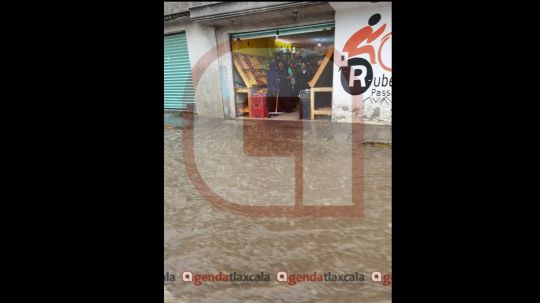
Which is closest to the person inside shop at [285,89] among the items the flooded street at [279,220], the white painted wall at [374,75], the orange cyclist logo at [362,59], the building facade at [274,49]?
the building facade at [274,49]

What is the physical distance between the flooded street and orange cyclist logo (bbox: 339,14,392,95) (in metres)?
3.04

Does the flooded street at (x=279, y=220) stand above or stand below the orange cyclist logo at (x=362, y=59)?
below

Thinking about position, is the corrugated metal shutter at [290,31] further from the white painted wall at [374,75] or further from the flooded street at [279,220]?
the flooded street at [279,220]

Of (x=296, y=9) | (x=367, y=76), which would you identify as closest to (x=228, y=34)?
(x=296, y=9)

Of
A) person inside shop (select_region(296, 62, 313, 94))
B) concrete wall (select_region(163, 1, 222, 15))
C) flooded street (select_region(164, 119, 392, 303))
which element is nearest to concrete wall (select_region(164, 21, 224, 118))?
concrete wall (select_region(163, 1, 222, 15))

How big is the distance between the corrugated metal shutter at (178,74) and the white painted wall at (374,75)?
5943 millimetres

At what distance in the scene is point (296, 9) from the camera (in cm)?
940

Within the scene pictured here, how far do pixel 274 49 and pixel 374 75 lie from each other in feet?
20.4

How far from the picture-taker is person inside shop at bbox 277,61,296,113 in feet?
42.1

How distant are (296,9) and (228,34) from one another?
134 inches

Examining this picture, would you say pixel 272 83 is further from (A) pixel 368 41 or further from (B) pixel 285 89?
(A) pixel 368 41

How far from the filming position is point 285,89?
12.9 meters

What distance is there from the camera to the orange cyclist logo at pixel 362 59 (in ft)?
29.8

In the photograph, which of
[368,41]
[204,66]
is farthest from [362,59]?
[204,66]
